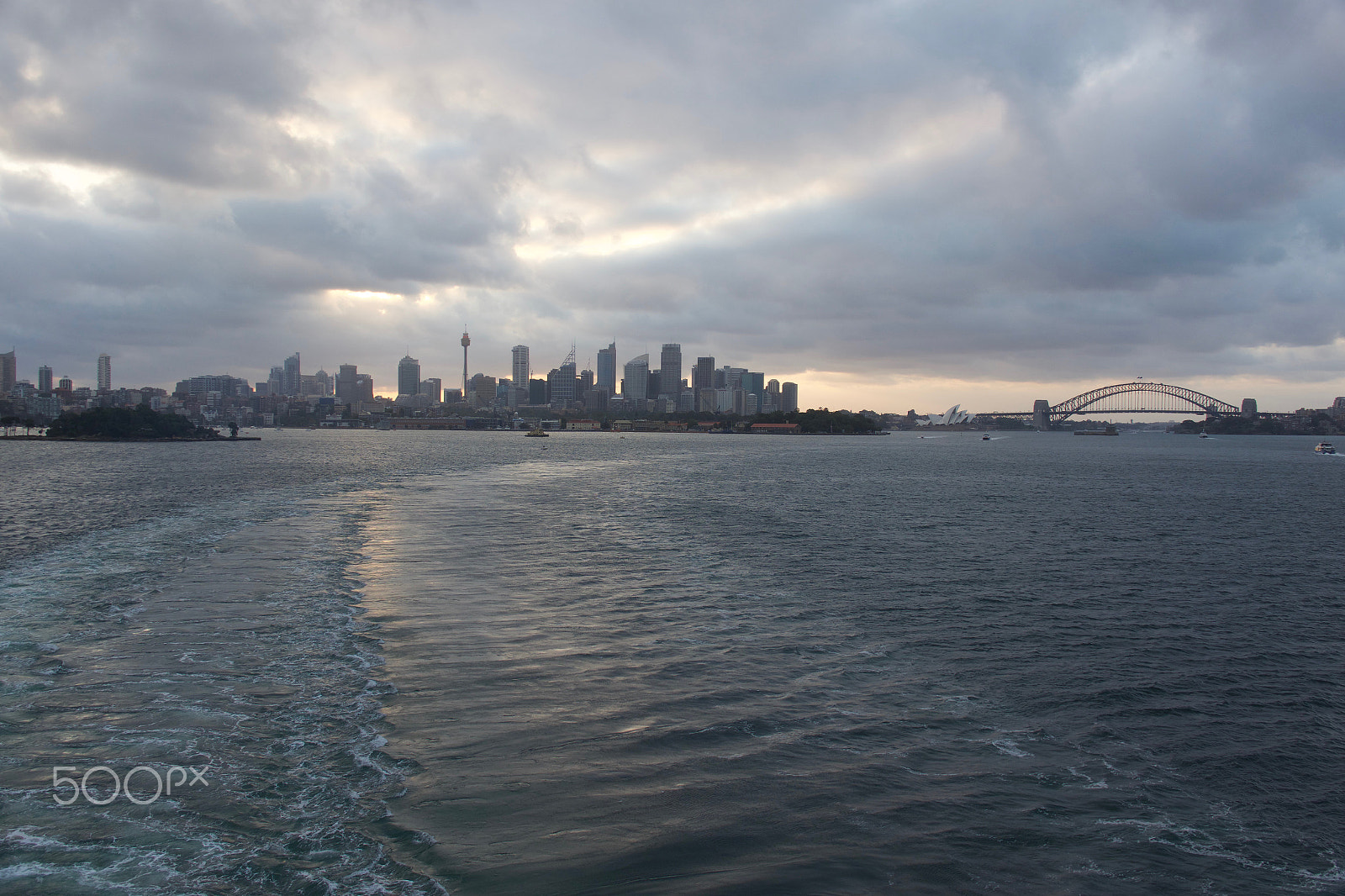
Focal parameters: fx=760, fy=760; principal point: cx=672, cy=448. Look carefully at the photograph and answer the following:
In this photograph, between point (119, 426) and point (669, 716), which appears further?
point (119, 426)

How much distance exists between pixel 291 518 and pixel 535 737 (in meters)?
26.5

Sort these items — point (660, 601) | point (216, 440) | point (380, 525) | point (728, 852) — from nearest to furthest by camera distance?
point (728, 852) → point (660, 601) → point (380, 525) → point (216, 440)

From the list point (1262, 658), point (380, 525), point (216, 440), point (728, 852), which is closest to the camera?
point (728, 852)

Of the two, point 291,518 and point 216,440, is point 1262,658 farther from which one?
point 216,440

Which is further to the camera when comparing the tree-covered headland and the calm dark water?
the tree-covered headland

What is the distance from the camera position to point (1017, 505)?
4203 centimetres

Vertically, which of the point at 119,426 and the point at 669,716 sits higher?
the point at 119,426

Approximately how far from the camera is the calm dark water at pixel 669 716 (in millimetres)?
7340

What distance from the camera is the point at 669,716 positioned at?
35.4ft

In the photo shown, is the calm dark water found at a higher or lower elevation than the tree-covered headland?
lower

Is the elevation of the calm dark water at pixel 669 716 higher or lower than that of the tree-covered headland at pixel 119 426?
lower

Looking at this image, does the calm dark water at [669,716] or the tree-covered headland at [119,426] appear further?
the tree-covered headland at [119,426]

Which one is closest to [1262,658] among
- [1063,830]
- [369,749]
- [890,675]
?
[890,675]

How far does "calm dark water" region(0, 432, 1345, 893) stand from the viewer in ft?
24.1
